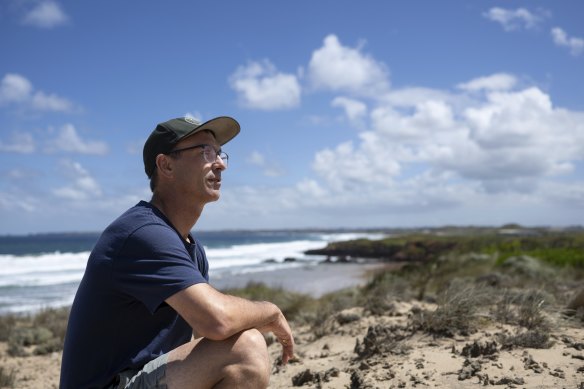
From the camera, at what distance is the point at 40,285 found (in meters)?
24.0

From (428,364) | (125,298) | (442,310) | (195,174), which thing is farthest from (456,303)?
(125,298)

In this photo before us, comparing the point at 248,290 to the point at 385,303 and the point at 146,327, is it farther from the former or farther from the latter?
the point at 146,327

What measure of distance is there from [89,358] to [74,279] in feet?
83.5

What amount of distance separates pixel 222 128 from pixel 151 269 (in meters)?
0.96

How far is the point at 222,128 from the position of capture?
116 inches

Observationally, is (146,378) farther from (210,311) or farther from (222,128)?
(222,128)

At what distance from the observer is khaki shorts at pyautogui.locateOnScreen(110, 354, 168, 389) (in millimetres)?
2357

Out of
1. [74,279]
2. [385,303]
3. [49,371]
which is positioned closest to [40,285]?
[74,279]

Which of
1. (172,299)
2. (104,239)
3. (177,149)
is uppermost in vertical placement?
(177,149)

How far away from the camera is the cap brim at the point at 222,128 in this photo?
279cm

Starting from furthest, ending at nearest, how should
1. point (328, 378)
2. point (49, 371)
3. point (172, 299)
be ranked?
point (49, 371) → point (328, 378) → point (172, 299)

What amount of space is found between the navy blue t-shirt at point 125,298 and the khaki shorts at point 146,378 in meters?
0.04

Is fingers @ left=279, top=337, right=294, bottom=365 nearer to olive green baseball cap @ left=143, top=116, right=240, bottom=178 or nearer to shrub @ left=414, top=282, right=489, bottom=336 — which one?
olive green baseball cap @ left=143, top=116, right=240, bottom=178

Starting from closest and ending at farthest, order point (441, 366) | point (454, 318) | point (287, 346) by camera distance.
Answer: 1. point (287, 346)
2. point (441, 366)
3. point (454, 318)
